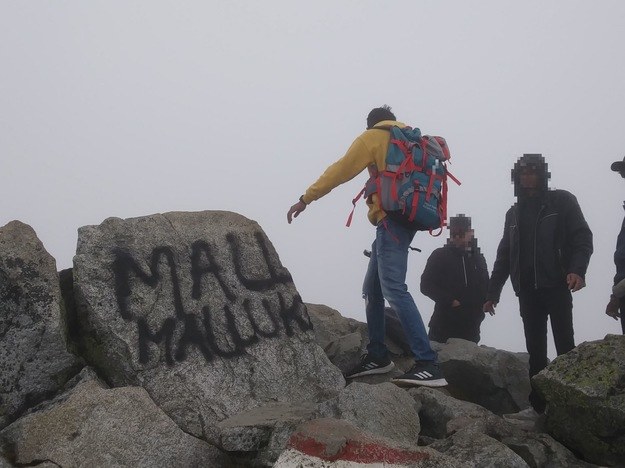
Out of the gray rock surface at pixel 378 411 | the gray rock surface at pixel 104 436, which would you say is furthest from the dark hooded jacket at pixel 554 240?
the gray rock surface at pixel 104 436

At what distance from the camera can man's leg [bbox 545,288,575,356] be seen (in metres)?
7.73

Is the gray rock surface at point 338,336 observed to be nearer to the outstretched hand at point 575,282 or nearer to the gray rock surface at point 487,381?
the gray rock surface at point 487,381

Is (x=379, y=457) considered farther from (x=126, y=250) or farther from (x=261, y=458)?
(x=126, y=250)

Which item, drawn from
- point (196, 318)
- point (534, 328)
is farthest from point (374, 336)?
point (196, 318)

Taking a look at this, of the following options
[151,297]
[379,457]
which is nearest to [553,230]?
[379,457]

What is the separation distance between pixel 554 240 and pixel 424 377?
6.97 feet

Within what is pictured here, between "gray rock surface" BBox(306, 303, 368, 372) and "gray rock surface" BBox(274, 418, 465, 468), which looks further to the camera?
"gray rock surface" BBox(306, 303, 368, 372)

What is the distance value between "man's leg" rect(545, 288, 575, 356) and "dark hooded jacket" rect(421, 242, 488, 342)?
324 centimetres

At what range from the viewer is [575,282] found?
7.49 m

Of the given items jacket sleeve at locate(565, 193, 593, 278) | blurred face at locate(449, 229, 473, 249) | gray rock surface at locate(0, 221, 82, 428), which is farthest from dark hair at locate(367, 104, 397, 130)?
gray rock surface at locate(0, 221, 82, 428)

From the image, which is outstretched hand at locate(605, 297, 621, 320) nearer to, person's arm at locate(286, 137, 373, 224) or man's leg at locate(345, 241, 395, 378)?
man's leg at locate(345, 241, 395, 378)

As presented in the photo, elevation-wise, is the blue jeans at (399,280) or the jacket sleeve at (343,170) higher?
the jacket sleeve at (343,170)

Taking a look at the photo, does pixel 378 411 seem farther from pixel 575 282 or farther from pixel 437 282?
pixel 437 282

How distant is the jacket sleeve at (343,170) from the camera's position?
7973 mm
